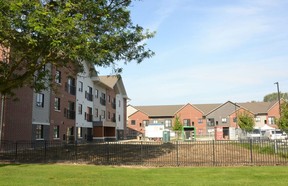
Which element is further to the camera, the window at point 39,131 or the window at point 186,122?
the window at point 186,122

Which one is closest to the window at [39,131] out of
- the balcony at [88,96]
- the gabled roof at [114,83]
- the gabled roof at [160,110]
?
the balcony at [88,96]

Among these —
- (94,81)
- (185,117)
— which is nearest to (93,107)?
(94,81)

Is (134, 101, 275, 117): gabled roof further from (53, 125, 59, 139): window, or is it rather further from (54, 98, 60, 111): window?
(53, 125, 59, 139): window

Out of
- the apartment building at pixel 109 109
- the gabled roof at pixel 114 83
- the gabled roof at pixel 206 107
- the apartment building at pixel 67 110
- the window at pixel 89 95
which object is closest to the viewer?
the apartment building at pixel 67 110

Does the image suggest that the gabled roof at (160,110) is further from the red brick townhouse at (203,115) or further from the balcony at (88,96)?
the balcony at (88,96)

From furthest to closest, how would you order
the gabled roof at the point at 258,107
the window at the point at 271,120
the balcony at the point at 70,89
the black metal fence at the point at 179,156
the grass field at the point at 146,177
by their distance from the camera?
the gabled roof at the point at 258,107
the window at the point at 271,120
the balcony at the point at 70,89
the black metal fence at the point at 179,156
the grass field at the point at 146,177

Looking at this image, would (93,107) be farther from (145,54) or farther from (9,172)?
(9,172)

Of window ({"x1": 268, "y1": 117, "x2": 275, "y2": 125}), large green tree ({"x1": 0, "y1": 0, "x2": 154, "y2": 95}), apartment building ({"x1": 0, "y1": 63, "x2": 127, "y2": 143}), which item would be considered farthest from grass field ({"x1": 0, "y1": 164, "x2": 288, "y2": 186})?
window ({"x1": 268, "y1": 117, "x2": 275, "y2": 125})

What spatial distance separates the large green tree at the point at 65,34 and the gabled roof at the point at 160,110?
2685 inches

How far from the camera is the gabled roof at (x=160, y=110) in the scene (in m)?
88.0

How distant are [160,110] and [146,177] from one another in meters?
76.8

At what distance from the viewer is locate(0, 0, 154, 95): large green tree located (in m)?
13.3

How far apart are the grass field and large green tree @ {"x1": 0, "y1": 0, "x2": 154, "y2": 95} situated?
4.88 m

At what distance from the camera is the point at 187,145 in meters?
24.2
